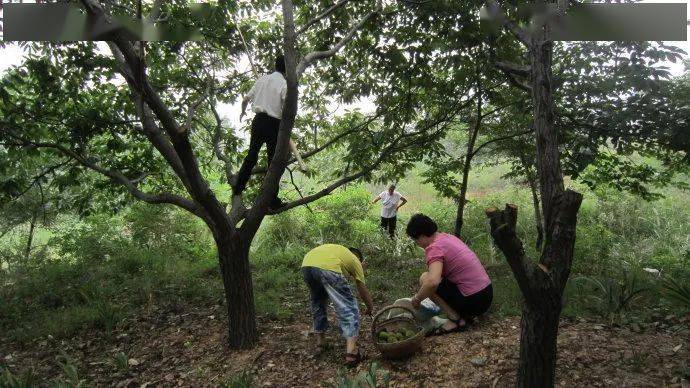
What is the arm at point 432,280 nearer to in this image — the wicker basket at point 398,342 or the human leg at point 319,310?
the wicker basket at point 398,342

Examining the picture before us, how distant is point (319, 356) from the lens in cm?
404

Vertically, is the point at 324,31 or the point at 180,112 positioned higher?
the point at 324,31

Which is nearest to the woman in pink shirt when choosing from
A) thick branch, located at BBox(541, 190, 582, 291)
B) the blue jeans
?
the blue jeans

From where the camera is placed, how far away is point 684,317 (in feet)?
13.1

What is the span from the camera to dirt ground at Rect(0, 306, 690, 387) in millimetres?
3162

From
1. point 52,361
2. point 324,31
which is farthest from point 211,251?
point 324,31

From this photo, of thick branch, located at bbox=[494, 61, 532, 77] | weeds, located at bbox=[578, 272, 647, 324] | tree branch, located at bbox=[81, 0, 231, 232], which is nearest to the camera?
tree branch, located at bbox=[81, 0, 231, 232]

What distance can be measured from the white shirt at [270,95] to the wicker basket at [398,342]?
205 centimetres

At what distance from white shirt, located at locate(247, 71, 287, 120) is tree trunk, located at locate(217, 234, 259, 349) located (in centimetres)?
138

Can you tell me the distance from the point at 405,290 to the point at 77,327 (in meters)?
4.45

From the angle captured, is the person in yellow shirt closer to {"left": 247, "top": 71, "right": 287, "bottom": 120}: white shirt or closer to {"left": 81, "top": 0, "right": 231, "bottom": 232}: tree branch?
{"left": 81, "top": 0, "right": 231, "bottom": 232}: tree branch

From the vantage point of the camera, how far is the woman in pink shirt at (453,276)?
12.3ft

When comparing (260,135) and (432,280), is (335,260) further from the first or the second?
(260,135)

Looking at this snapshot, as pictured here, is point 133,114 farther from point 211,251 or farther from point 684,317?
point 684,317
